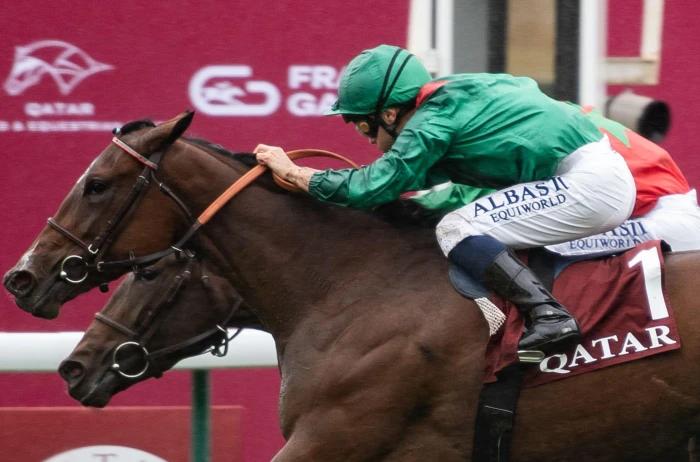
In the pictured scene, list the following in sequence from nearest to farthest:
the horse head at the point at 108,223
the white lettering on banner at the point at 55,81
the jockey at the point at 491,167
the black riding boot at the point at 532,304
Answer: the black riding boot at the point at 532,304, the jockey at the point at 491,167, the horse head at the point at 108,223, the white lettering on banner at the point at 55,81

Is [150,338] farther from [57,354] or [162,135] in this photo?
[162,135]

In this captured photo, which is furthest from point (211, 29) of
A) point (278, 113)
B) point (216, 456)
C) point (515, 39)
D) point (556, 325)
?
point (556, 325)

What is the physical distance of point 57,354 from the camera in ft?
18.3

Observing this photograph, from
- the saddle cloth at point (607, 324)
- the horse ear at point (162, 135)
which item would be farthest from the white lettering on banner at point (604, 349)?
the horse ear at point (162, 135)

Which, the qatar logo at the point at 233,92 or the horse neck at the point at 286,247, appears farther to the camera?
the qatar logo at the point at 233,92

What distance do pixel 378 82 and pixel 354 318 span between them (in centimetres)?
73

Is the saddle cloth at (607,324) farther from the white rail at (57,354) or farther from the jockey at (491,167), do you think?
the white rail at (57,354)

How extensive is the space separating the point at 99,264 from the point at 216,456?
125 cm

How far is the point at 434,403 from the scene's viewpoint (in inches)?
180

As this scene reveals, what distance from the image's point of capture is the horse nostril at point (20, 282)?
187 inches

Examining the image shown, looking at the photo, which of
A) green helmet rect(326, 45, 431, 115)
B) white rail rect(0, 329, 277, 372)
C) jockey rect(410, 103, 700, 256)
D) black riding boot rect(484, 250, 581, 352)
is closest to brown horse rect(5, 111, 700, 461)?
black riding boot rect(484, 250, 581, 352)

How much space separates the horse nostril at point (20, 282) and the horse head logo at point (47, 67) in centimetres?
211

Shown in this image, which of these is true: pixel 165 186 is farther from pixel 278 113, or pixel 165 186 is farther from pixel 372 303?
pixel 278 113

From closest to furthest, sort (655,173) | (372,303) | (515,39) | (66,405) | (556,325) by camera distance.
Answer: (556,325)
(372,303)
(655,173)
(66,405)
(515,39)
